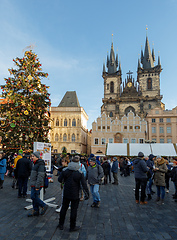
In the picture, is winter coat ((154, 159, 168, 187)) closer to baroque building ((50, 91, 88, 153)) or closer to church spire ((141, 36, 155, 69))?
baroque building ((50, 91, 88, 153))

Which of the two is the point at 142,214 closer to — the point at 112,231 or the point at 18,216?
the point at 112,231

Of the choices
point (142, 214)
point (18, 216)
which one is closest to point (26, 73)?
point (18, 216)

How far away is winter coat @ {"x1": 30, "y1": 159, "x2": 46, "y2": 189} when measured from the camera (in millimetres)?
4750

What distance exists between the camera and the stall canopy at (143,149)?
77.0ft

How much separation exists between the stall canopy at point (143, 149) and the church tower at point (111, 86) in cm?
2972

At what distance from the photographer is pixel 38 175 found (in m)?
4.80

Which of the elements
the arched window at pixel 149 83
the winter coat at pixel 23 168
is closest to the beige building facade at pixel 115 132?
the arched window at pixel 149 83

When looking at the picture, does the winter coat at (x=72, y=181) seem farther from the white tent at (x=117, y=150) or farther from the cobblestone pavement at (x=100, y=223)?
the white tent at (x=117, y=150)

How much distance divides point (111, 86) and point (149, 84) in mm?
12028

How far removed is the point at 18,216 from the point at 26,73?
45.6 ft

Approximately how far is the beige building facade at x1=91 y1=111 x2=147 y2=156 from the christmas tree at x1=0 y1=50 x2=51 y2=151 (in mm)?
25285

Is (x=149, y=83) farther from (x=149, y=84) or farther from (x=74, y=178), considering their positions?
(x=74, y=178)

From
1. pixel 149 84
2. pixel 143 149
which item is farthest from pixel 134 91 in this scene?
pixel 143 149

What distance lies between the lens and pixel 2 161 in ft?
27.1
